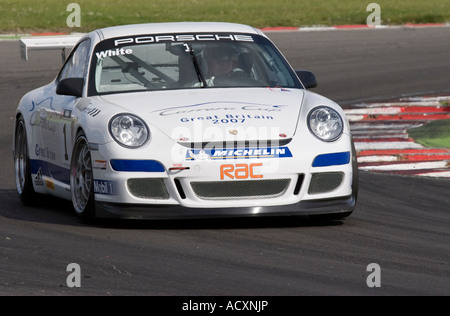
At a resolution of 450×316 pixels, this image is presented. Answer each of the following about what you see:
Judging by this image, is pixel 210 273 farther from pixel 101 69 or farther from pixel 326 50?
pixel 326 50

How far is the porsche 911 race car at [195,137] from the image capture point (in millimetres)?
7117

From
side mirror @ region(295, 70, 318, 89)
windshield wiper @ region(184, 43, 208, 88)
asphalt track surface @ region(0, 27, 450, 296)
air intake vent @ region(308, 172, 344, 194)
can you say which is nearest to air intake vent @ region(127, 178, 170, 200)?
asphalt track surface @ region(0, 27, 450, 296)

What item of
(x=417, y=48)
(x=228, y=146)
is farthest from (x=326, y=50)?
(x=228, y=146)

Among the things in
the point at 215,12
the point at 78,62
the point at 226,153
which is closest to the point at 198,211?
the point at 226,153

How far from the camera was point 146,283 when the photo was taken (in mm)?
5520

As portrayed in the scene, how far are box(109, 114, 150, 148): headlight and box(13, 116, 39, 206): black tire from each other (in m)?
1.85

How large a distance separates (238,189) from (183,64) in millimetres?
1368

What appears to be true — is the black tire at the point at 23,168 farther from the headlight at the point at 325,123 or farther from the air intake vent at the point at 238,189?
the headlight at the point at 325,123

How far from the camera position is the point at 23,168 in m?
9.15

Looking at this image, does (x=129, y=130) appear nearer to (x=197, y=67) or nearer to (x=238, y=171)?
(x=238, y=171)

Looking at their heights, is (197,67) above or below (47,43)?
above

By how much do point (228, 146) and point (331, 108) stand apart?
0.82 m
